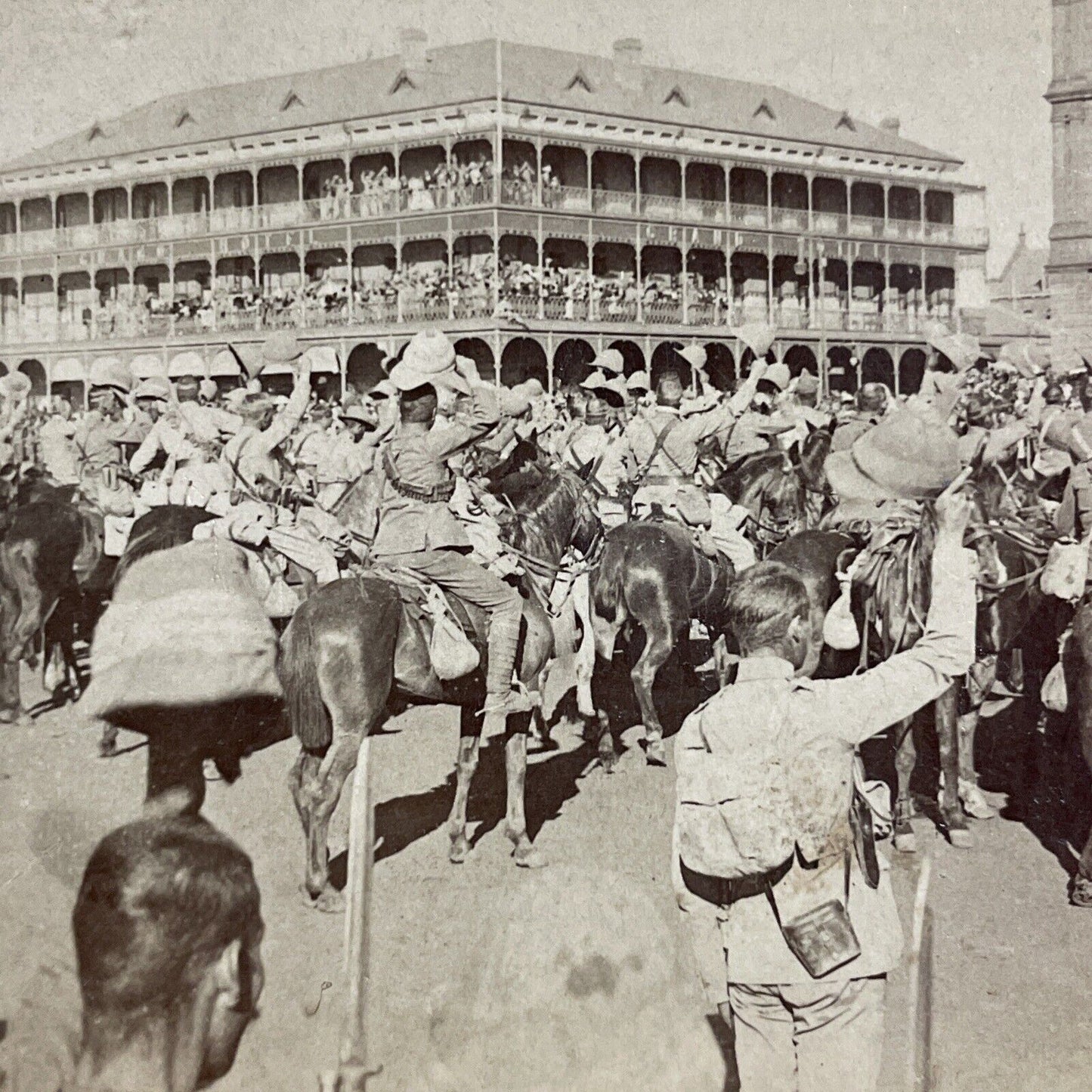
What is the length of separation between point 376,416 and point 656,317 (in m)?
24.4

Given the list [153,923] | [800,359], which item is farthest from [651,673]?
[800,359]

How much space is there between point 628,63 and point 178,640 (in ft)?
116

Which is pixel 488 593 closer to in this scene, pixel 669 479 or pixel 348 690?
pixel 348 690

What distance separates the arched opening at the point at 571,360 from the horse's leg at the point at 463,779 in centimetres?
2998

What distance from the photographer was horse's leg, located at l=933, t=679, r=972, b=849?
741cm

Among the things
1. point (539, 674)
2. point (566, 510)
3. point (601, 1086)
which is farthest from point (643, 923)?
point (566, 510)

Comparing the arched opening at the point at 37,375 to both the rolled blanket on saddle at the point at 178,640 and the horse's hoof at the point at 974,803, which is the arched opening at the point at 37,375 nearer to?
the rolled blanket on saddle at the point at 178,640

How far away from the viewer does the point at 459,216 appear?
37406 mm

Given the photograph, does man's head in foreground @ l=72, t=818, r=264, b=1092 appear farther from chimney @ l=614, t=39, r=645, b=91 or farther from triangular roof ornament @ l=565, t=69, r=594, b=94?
chimney @ l=614, t=39, r=645, b=91

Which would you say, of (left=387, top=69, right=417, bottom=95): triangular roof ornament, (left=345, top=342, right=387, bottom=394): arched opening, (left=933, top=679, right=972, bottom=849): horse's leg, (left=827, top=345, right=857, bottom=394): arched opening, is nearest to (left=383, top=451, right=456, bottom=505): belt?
(left=933, top=679, right=972, bottom=849): horse's leg

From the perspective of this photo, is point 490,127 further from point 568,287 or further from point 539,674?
point 539,674

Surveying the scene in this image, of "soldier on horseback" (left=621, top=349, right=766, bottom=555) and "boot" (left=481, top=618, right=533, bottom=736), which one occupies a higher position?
"soldier on horseback" (left=621, top=349, right=766, bottom=555)

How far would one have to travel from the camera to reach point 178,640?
5273mm

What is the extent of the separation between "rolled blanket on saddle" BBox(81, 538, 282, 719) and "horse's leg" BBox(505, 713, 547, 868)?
1.80 metres
